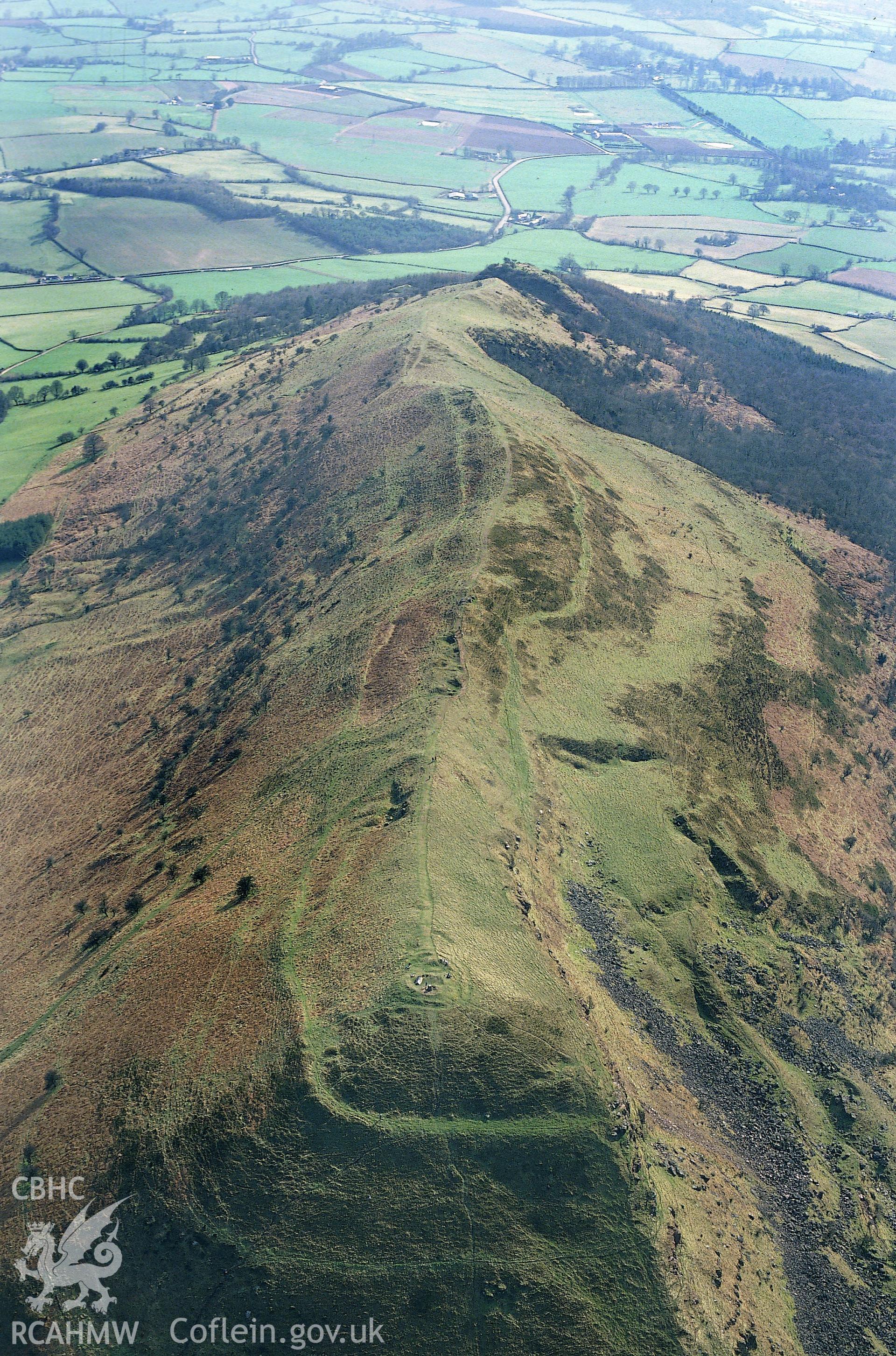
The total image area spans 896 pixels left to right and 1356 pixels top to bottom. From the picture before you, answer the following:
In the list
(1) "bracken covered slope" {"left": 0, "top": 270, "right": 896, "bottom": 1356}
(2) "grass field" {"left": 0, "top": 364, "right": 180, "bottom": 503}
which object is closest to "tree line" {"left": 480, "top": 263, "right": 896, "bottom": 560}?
(1) "bracken covered slope" {"left": 0, "top": 270, "right": 896, "bottom": 1356}

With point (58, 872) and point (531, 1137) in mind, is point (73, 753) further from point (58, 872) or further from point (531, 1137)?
point (531, 1137)

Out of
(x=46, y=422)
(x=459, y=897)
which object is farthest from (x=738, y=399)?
(x=459, y=897)

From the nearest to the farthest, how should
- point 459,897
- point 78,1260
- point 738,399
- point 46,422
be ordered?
point 78,1260 → point 459,897 → point 46,422 → point 738,399

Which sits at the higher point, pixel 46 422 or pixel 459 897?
pixel 459 897

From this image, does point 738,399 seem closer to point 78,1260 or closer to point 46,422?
point 46,422

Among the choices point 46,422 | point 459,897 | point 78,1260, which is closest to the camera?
point 78,1260

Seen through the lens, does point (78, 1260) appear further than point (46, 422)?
No

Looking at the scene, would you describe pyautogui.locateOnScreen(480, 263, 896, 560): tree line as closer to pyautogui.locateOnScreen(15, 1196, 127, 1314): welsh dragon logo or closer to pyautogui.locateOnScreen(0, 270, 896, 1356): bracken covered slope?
pyautogui.locateOnScreen(0, 270, 896, 1356): bracken covered slope
